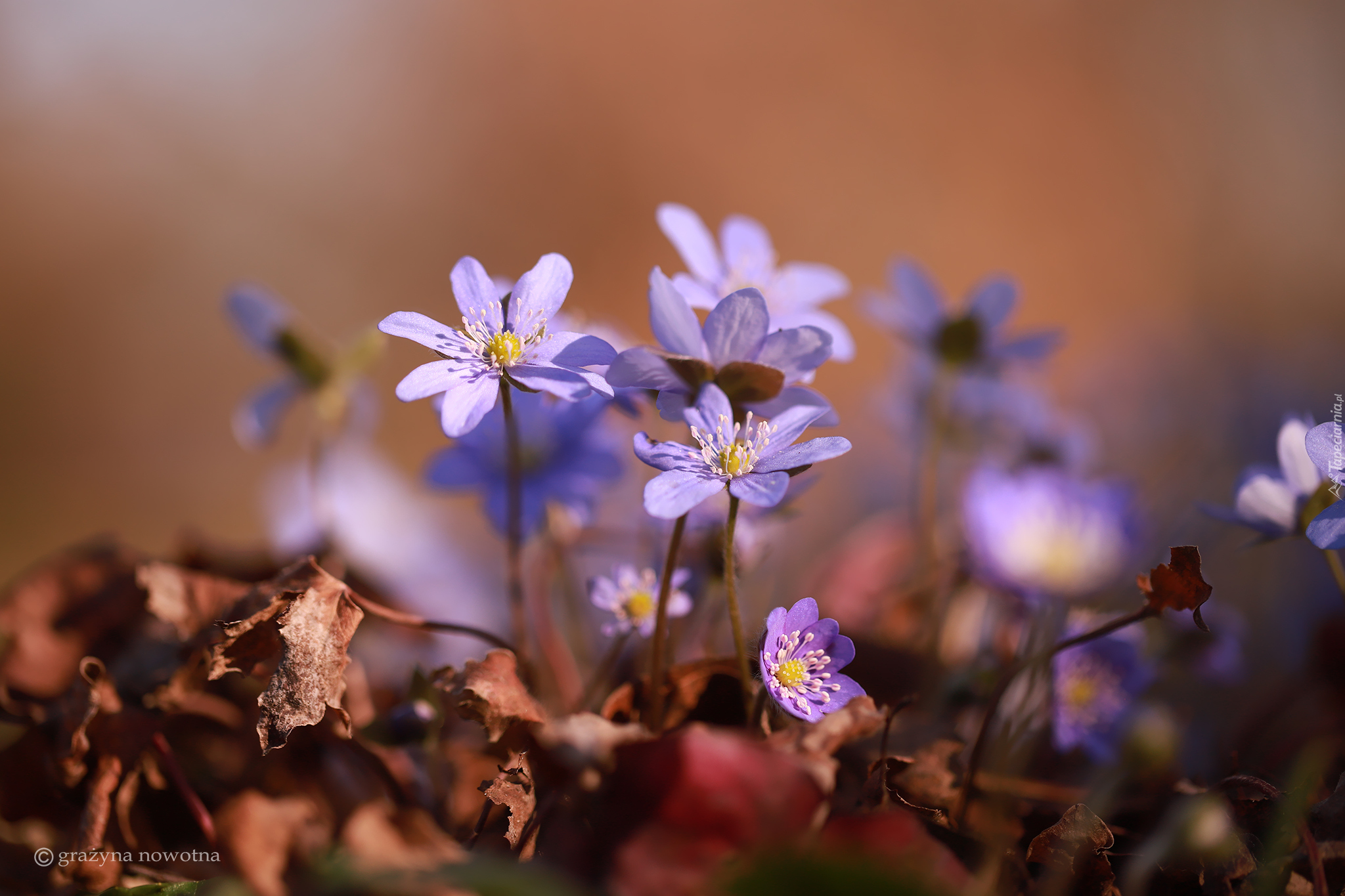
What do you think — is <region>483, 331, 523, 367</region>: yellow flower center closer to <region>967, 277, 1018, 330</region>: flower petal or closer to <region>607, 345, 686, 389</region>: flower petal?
<region>607, 345, 686, 389</region>: flower petal

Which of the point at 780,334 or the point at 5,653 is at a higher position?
the point at 780,334

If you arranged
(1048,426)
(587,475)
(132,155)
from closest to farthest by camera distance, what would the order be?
(587,475), (1048,426), (132,155)

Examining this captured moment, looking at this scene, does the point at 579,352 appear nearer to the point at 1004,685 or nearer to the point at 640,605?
the point at 640,605

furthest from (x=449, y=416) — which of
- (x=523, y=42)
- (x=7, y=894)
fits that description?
(x=523, y=42)

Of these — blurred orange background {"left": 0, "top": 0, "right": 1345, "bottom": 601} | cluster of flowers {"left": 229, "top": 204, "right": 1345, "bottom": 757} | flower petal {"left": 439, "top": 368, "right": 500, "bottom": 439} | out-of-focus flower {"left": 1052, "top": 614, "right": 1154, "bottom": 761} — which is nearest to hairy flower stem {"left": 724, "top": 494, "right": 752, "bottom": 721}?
cluster of flowers {"left": 229, "top": 204, "right": 1345, "bottom": 757}

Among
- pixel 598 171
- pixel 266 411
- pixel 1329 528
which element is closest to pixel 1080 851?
pixel 1329 528

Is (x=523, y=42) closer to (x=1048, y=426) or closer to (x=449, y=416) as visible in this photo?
(x=1048, y=426)
